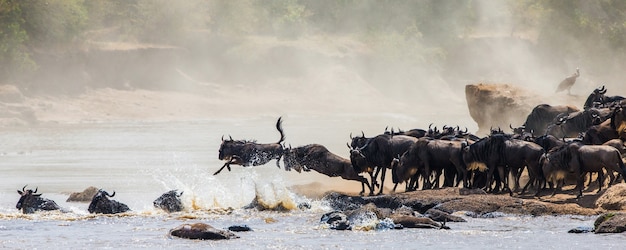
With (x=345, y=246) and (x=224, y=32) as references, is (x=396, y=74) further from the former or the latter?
(x=345, y=246)

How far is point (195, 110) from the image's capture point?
2483 inches

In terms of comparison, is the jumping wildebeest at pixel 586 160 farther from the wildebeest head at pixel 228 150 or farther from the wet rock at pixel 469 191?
the wildebeest head at pixel 228 150

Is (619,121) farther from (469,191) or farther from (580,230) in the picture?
(580,230)

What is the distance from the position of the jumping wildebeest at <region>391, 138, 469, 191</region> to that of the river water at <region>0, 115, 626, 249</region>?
63.7 inches

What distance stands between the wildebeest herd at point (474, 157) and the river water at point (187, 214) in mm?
773

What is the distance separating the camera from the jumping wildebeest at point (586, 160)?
63.1 feet

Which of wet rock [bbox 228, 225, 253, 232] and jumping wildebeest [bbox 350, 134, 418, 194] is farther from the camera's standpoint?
jumping wildebeest [bbox 350, 134, 418, 194]

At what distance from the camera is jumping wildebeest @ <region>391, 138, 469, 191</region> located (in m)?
21.2

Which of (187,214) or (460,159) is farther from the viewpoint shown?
(460,159)

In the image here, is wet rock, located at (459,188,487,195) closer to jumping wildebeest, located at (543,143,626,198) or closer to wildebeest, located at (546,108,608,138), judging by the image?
jumping wildebeest, located at (543,143,626,198)

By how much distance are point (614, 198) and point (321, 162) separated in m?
5.72

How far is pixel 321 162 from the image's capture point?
22.5 metres

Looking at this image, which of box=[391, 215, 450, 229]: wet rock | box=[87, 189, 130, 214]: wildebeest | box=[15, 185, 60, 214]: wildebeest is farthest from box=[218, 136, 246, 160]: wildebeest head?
box=[391, 215, 450, 229]: wet rock

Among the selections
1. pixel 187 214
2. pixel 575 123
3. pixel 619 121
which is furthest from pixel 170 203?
pixel 575 123
